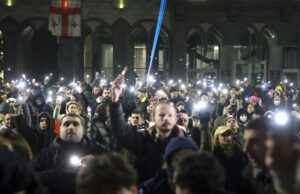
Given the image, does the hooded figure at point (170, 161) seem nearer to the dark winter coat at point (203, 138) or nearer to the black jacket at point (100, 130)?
the black jacket at point (100, 130)

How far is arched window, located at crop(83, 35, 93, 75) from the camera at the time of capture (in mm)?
28406

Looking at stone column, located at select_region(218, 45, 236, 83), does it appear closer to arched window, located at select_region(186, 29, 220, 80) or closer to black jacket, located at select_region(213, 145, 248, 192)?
arched window, located at select_region(186, 29, 220, 80)

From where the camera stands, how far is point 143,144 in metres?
4.02

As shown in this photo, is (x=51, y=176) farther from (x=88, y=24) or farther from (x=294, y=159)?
(x=88, y=24)

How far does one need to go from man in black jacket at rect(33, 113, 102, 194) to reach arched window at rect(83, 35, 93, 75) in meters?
24.3

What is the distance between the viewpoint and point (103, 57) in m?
29.2

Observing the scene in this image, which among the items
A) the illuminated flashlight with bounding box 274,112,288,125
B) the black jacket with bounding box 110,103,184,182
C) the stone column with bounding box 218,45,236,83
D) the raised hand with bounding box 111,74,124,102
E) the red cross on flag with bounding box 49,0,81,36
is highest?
the red cross on flag with bounding box 49,0,81,36

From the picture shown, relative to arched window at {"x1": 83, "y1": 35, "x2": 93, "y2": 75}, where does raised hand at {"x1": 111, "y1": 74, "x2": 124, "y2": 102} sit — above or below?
below

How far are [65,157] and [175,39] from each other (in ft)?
78.1

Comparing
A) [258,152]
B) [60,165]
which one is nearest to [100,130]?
[60,165]

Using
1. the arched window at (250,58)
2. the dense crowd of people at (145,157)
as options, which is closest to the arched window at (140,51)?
the arched window at (250,58)

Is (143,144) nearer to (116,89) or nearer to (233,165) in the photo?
(116,89)

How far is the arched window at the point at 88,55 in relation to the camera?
28406mm

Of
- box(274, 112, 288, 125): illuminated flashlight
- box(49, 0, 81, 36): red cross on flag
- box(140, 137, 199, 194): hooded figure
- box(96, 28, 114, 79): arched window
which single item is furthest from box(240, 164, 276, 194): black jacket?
box(96, 28, 114, 79): arched window
